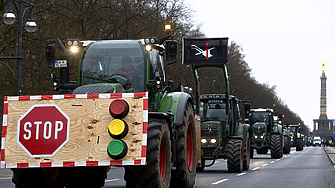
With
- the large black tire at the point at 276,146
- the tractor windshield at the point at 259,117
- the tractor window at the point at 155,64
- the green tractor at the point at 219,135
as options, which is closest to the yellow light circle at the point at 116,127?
the tractor window at the point at 155,64

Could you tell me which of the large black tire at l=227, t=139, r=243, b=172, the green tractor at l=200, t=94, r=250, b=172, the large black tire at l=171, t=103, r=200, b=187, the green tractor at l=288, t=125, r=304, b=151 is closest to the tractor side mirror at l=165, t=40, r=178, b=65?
the large black tire at l=171, t=103, r=200, b=187

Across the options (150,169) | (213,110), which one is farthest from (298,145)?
(150,169)

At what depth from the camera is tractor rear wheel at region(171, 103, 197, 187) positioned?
35.5ft

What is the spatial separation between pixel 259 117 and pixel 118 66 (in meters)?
29.7

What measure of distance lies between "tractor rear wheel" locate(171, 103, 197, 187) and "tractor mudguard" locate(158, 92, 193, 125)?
0.18 meters

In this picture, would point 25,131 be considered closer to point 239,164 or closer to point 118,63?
point 118,63

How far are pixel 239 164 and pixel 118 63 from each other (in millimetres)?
10020

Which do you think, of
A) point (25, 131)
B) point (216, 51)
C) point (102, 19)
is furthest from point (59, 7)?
point (25, 131)

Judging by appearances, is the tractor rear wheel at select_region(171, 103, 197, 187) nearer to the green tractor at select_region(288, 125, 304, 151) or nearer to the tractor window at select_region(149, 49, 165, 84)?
the tractor window at select_region(149, 49, 165, 84)

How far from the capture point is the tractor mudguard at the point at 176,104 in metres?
10.9

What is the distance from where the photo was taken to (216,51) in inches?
736

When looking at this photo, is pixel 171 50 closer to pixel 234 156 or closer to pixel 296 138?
pixel 234 156

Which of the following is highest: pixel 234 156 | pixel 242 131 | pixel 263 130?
pixel 242 131

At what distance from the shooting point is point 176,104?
439 inches
